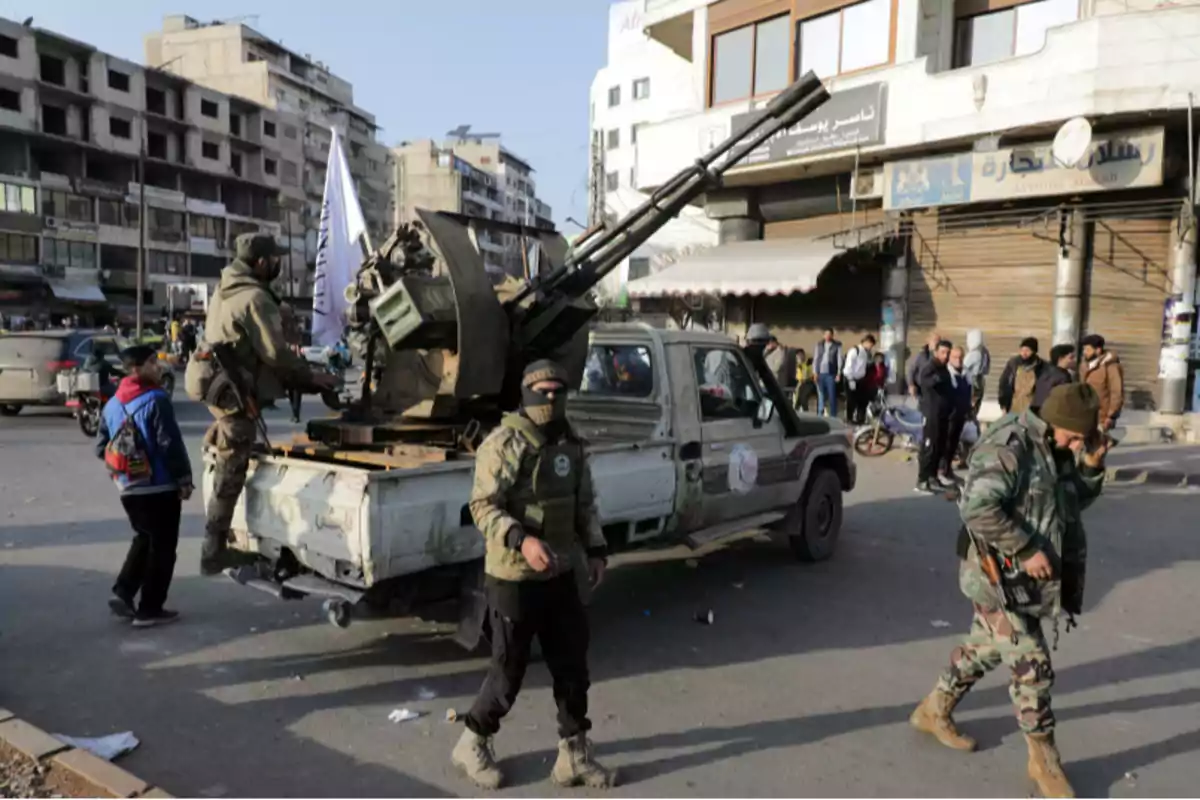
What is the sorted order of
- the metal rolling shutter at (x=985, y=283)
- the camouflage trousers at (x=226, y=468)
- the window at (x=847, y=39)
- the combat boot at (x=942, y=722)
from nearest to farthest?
the combat boot at (x=942, y=722), the camouflage trousers at (x=226, y=468), the metal rolling shutter at (x=985, y=283), the window at (x=847, y=39)

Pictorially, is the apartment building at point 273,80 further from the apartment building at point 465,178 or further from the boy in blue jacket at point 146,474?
the boy in blue jacket at point 146,474

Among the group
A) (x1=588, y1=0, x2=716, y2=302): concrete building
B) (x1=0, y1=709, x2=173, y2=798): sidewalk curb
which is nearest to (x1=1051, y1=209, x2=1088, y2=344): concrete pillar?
(x1=0, y1=709, x2=173, y2=798): sidewalk curb

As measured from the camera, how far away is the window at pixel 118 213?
162 ft

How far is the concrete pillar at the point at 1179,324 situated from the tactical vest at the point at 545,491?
14.6 metres

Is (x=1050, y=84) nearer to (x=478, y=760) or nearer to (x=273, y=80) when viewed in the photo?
(x=478, y=760)

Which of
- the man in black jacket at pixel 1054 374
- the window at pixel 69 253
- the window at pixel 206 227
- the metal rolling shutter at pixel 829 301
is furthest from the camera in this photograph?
the window at pixel 206 227

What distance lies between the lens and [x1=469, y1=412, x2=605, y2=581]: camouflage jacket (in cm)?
317

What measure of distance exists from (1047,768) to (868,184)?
15.8 m

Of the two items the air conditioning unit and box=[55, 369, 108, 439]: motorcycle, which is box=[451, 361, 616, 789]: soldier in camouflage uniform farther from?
the air conditioning unit

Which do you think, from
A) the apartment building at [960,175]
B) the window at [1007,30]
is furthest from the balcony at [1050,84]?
the window at [1007,30]

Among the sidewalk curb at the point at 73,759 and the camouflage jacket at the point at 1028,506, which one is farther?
the camouflage jacket at the point at 1028,506

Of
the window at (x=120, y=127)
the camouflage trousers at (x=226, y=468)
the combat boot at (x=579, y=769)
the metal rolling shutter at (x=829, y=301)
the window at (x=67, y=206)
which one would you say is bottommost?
the combat boot at (x=579, y=769)

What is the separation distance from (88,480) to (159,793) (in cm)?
805

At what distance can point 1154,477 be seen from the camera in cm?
1116
